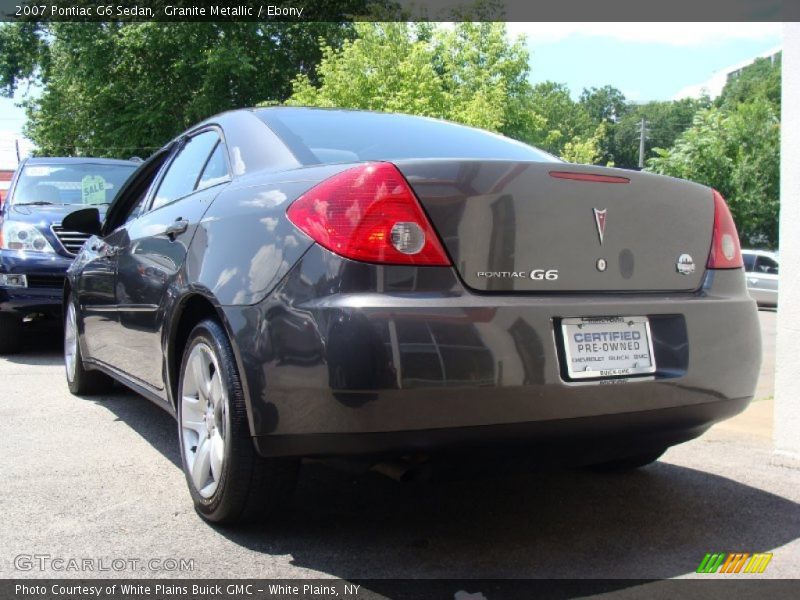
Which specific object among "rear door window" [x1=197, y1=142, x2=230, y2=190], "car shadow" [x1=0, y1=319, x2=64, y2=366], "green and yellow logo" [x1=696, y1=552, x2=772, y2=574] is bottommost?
"car shadow" [x1=0, y1=319, x2=64, y2=366]

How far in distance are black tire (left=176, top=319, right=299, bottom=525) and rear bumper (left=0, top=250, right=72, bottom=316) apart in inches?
195

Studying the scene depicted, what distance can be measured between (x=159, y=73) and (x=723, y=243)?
29354 millimetres

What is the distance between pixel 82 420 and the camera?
15.7 feet

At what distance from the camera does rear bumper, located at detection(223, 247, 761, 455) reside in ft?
7.58

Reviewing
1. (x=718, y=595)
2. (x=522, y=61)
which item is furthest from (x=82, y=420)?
(x=522, y=61)

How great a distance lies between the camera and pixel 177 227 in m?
3.38

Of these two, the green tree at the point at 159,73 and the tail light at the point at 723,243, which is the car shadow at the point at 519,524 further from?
the green tree at the point at 159,73

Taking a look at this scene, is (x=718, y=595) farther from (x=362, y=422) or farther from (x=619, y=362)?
(x=362, y=422)

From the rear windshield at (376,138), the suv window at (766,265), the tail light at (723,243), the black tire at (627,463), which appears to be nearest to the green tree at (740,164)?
the suv window at (766,265)

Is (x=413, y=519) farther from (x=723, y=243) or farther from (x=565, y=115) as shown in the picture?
(x=565, y=115)

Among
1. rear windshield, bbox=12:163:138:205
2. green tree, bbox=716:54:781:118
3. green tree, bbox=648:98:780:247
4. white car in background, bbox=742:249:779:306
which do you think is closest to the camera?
rear windshield, bbox=12:163:138:205

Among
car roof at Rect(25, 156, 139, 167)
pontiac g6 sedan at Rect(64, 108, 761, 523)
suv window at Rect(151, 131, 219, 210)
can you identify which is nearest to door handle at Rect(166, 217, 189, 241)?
pontiac g6 sedan at Rect(64, 108, 761, 523)

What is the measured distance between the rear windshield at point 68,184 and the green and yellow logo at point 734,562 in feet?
23.4

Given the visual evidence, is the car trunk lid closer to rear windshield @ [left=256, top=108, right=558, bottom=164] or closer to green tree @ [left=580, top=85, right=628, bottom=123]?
rear windshield @ [left=256, top=108, right=558, bottom=164]
